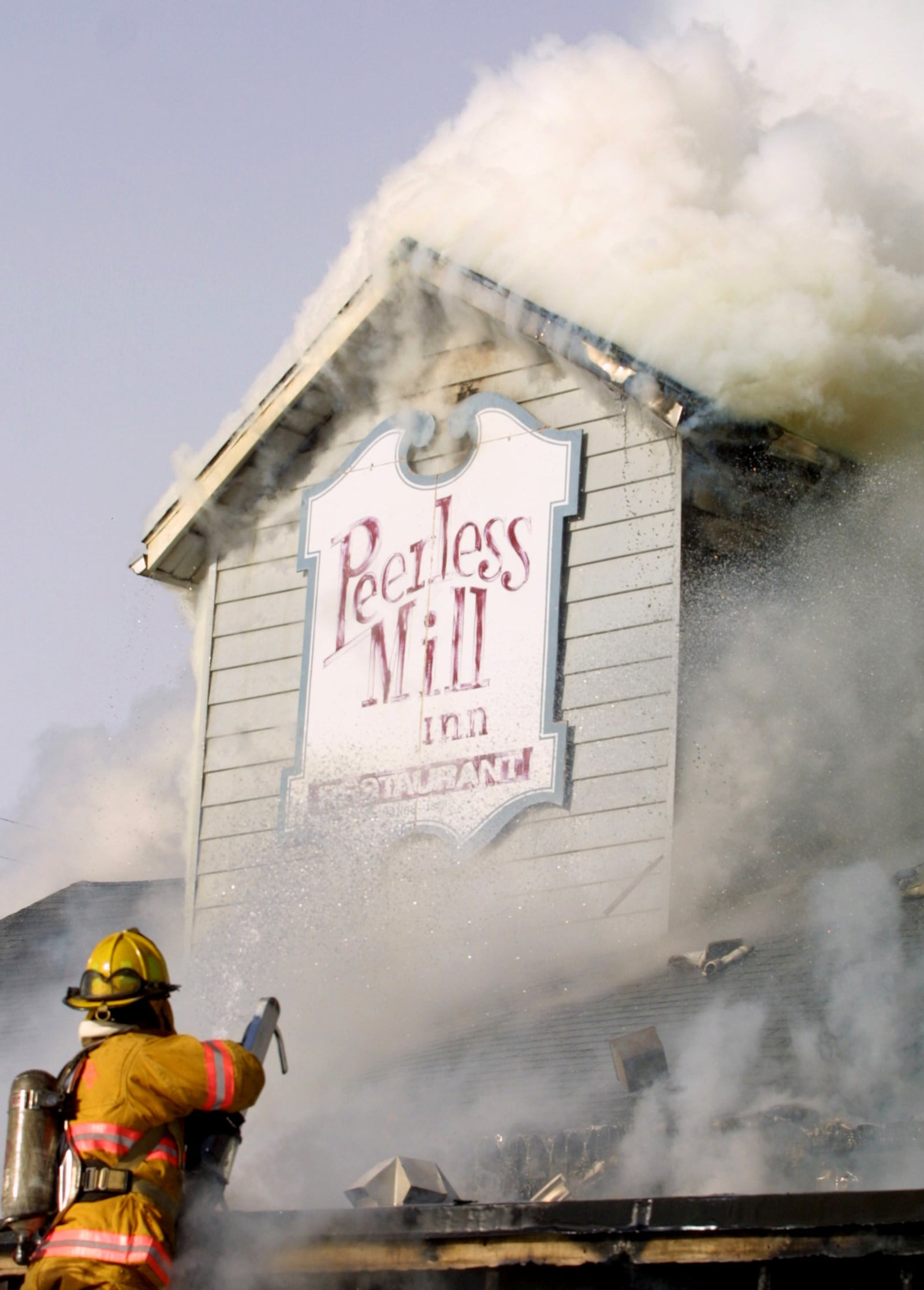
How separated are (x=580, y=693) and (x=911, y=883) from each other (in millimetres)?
2943

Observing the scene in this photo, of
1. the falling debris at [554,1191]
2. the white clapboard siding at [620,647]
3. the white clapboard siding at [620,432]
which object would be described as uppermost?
the white clapboard siding at [620,432]

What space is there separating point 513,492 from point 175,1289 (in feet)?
22.9

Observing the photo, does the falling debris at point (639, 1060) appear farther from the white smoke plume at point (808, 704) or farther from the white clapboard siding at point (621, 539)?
the white clapboard siding at point (621, 539)

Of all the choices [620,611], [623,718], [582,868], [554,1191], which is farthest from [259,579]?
[554,1191]

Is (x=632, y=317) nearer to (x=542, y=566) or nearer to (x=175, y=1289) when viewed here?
(x=542, y=566)

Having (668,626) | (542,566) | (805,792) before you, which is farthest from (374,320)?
(805,792)

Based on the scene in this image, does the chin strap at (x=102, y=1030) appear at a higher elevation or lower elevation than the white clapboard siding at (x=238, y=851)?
lower

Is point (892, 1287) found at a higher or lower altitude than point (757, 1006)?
lower

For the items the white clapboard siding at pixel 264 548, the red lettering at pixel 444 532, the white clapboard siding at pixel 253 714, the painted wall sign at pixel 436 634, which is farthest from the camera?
the white clapboard siding at pixel 264 548

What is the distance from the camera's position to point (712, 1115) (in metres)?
6.45

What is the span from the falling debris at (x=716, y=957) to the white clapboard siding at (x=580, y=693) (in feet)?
4.13

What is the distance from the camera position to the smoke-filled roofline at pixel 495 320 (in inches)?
414

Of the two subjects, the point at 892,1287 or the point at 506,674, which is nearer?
the point at 892,1287

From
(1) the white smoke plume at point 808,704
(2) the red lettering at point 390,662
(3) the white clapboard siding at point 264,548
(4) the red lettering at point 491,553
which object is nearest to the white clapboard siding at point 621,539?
(1) the white smoke plume at point 808,704
